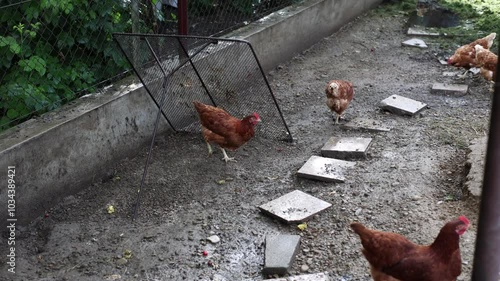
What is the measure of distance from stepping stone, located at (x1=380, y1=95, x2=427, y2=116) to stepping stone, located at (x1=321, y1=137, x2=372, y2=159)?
0.93 meters

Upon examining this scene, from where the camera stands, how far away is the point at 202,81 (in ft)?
18.6

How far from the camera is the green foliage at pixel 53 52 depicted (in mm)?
4727

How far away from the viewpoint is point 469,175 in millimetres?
4824

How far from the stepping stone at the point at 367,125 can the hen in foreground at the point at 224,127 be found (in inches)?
50.7

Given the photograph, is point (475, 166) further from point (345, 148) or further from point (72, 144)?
point (72, 144)

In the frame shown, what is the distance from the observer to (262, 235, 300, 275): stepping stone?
12.8 ft

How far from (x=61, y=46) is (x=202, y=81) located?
134cm

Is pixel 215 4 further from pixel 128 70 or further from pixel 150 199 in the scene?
pixel 150 199

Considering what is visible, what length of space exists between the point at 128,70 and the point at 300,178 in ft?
6.60

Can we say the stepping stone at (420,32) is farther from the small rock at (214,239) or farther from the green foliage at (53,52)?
the small rock at (214,239)

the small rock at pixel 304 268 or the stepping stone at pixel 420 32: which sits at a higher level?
the small rock at pixel 304 268

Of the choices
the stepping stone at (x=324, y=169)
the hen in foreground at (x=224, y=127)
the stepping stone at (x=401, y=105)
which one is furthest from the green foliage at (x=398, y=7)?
the hen in foreground at (x=224, y=127)

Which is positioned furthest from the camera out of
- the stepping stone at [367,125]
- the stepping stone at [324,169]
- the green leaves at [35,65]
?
the stepping stone at [367,125]

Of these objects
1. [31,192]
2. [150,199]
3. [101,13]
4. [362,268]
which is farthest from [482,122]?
[31,192]
